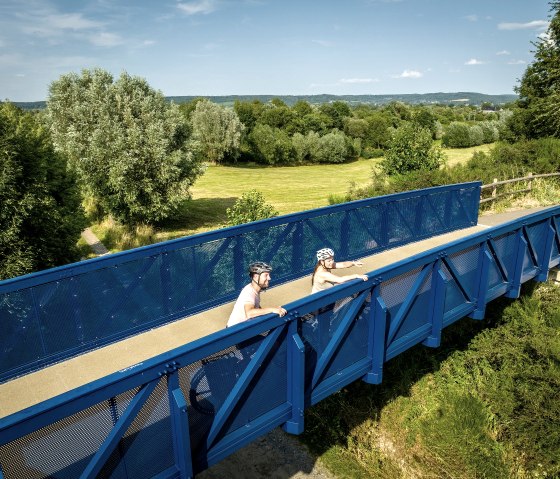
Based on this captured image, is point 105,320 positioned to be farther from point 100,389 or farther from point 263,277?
point 100,389

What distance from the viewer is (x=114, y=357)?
20.6 feet

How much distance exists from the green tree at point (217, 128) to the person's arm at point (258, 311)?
56509 millimetres

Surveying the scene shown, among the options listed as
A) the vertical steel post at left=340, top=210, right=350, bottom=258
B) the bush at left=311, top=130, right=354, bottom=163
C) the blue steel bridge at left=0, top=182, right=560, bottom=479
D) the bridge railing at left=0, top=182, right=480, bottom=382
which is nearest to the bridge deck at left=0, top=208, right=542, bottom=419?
the blue steel bridge at left=0, top=182, right=560, bottom=479

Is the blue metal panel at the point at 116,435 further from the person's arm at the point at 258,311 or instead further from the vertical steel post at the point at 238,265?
the vertical steel post at the point at 238,265

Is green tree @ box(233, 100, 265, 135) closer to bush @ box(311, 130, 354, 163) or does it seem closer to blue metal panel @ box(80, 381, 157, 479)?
bush @ box(311, 130, 354, 163)

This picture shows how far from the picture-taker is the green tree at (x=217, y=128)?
5969 centimetres

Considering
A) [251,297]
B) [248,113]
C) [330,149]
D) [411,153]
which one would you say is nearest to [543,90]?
[411,153]

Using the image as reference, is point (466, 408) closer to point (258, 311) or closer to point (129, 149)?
point (258, 311)

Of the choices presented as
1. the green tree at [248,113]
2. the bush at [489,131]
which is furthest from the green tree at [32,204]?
the bush at [489,131]

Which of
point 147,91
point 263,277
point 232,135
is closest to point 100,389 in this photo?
point 263,277

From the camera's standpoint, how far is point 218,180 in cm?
5159

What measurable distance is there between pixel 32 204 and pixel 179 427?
985cm

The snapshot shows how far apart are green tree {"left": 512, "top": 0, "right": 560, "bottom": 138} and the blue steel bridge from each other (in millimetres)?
20248

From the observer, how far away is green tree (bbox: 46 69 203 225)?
79.2 ft
